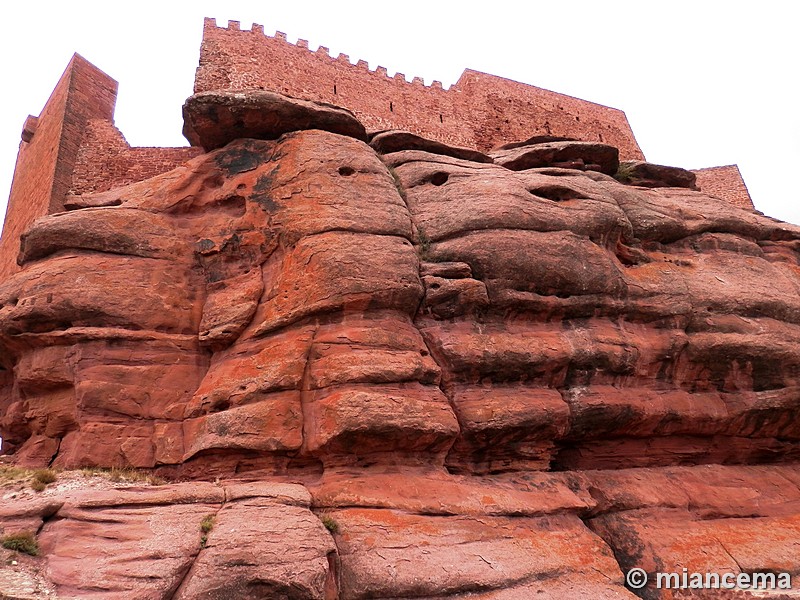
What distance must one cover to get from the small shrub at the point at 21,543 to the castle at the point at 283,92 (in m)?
13.4

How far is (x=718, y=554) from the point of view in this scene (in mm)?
7070

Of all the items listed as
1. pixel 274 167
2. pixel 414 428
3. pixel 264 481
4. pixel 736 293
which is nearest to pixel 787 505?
pixel 736 293

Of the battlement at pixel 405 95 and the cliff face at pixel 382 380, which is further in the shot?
the battlement at pixel 405 95

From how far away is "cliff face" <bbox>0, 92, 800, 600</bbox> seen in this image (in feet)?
17.8

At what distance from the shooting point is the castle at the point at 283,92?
16500 mm

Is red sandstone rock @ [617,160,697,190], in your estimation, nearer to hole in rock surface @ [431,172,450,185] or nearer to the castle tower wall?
hole in rock surface @ [431,172,450,185]

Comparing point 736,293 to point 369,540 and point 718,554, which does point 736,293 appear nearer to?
point 718,554

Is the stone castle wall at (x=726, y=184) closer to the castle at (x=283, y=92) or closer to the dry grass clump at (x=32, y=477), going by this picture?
the castle at (x=283, y=92)

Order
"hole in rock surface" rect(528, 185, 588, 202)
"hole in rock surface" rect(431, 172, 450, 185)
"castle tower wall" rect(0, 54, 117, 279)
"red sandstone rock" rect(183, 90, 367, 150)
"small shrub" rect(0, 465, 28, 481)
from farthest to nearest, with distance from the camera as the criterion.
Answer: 1. "castle tower wall" rect(0, 54, 117, 279)
2. "hole in rock surface" rect(431, 172, 450, 185)
3. "hole in rock surface" rect(528, 185, 588, 202)
4. "red sandstone rock" rect(183, 90, 367, 150)
5. "small shrub" rect(0, 465, 28, 481)

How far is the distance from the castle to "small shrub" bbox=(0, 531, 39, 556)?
13364mm

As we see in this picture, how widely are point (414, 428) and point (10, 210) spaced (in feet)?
66.7

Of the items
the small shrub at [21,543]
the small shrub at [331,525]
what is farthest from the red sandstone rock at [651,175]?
the small shrub at [21,543]

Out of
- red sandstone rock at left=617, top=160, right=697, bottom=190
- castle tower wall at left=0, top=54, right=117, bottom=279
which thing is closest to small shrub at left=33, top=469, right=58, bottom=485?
castle tower wall at left=0, top=54, right=117, bottom=279

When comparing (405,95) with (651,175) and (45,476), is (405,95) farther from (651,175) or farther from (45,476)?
(45,476)
